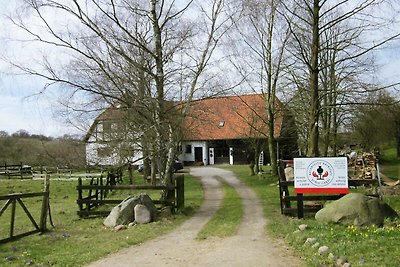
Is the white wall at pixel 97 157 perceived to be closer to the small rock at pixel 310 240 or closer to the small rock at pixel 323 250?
the small rock at pixel 310 240

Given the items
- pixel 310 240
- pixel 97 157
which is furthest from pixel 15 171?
pixel 310 240

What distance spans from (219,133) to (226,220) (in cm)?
3856

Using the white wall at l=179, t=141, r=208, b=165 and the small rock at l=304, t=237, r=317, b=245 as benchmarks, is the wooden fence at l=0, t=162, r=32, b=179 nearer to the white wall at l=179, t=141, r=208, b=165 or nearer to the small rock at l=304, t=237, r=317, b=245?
the white wall at l=179, t=141, r=208, b=165

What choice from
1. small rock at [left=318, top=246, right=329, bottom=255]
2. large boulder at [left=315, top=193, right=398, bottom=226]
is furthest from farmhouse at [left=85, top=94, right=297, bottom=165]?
small rock at [left=318, top=246, right=329, bottom=255]

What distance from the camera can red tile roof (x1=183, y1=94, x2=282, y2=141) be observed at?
18.3 m

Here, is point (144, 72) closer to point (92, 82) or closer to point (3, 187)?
point (92, 82)

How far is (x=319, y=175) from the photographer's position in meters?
14.2

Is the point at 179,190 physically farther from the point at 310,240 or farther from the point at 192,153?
the point at 192,153

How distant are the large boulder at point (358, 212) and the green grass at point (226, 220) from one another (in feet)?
9.04

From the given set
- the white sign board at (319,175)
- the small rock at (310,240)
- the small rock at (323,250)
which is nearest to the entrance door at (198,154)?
the white sign board at (319,175)

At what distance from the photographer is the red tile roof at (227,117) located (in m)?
18.3

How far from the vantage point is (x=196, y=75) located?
56.7 feet

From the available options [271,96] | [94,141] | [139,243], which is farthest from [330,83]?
[139,243]

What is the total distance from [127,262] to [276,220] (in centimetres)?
632
